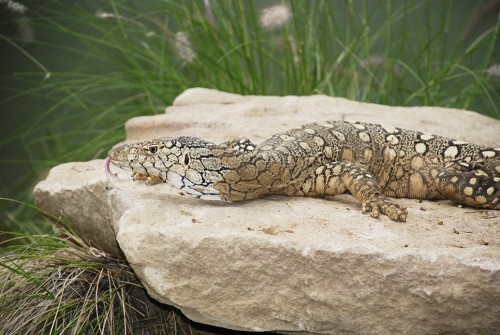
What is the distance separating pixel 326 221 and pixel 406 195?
1.22 m

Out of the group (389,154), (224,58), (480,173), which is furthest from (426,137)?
(224,58)

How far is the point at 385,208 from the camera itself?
4398mm

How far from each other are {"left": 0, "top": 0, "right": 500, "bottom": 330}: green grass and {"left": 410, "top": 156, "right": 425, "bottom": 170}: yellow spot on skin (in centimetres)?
262

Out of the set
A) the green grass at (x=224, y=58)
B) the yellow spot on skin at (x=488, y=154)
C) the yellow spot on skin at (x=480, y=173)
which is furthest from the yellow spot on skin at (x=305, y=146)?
the green grass at (x=224, y=58)

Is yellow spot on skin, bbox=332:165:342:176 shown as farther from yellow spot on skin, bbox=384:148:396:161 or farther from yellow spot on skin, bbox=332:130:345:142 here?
yellow spot on skin, bbox=384:148:396:161

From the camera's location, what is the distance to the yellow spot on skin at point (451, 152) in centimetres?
506

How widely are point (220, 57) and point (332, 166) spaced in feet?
11.6

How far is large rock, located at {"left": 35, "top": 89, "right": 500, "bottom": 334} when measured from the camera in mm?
3654

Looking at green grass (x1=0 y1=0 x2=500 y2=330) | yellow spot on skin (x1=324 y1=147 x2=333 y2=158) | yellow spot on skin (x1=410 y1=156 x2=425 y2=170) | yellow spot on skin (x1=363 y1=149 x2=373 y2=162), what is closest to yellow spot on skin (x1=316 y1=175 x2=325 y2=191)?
yellow spot on skin (x1=324 y1=147 x2=333 y2=158)

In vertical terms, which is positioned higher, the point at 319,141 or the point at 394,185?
the point at 319,141

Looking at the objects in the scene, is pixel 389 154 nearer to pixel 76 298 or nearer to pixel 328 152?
pixel 328 152

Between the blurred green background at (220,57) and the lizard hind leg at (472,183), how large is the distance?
2.91 m

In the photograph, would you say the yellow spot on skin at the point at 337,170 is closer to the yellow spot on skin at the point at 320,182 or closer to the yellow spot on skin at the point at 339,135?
the yellow spot on skin at the point at 320,182

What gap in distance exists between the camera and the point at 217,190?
4.50 m
